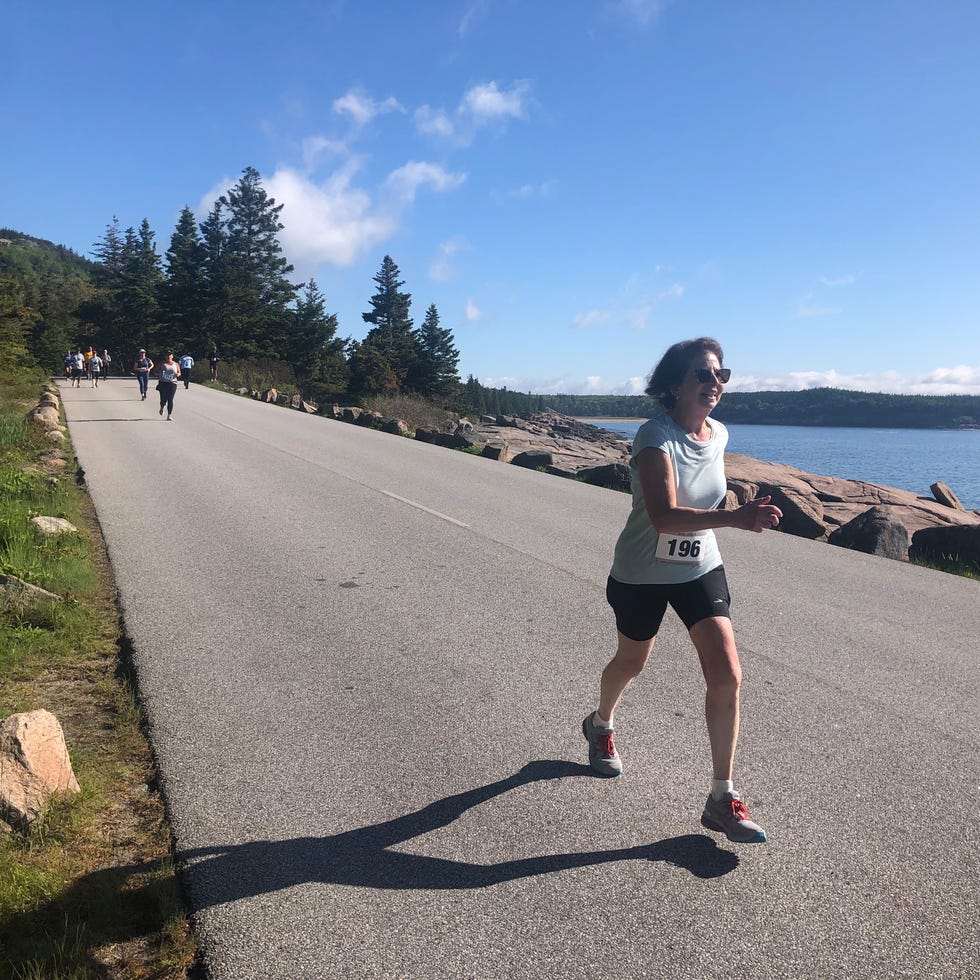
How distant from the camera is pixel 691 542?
3.29m

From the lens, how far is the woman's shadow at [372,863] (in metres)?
2.87

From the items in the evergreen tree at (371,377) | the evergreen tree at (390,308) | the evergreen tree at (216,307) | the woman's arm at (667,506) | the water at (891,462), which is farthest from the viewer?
the evergreen tree at (390,308)

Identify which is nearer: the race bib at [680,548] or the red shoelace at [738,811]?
the red shoelace at [738,811]

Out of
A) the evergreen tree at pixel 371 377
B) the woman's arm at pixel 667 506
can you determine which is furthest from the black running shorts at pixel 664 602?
the evergreen tree at pixel 371 377

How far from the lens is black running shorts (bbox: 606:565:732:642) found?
325cm

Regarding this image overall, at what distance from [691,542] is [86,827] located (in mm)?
2755

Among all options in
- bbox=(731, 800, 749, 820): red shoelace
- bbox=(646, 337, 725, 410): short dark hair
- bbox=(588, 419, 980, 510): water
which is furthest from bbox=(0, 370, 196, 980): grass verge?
bbox=(588, 419, 980, 510): water

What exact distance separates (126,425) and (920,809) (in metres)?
21.1

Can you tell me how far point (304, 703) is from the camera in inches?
173

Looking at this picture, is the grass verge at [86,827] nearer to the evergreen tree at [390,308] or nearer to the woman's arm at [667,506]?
the woman's arm at [667,506]

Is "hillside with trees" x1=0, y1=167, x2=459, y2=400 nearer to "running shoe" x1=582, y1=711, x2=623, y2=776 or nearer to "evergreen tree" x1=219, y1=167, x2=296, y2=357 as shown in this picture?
"evergreen tree" x1=219, y1=167, x2=296, y2=357

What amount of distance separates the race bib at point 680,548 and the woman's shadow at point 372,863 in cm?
115

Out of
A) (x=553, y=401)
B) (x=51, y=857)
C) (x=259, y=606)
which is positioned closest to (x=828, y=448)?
(x=259, y=606)

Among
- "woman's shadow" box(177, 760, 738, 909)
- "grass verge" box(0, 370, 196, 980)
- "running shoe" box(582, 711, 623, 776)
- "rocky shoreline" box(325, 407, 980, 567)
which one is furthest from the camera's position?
"rocky shoreline" box(325, 407, 980, 567)
